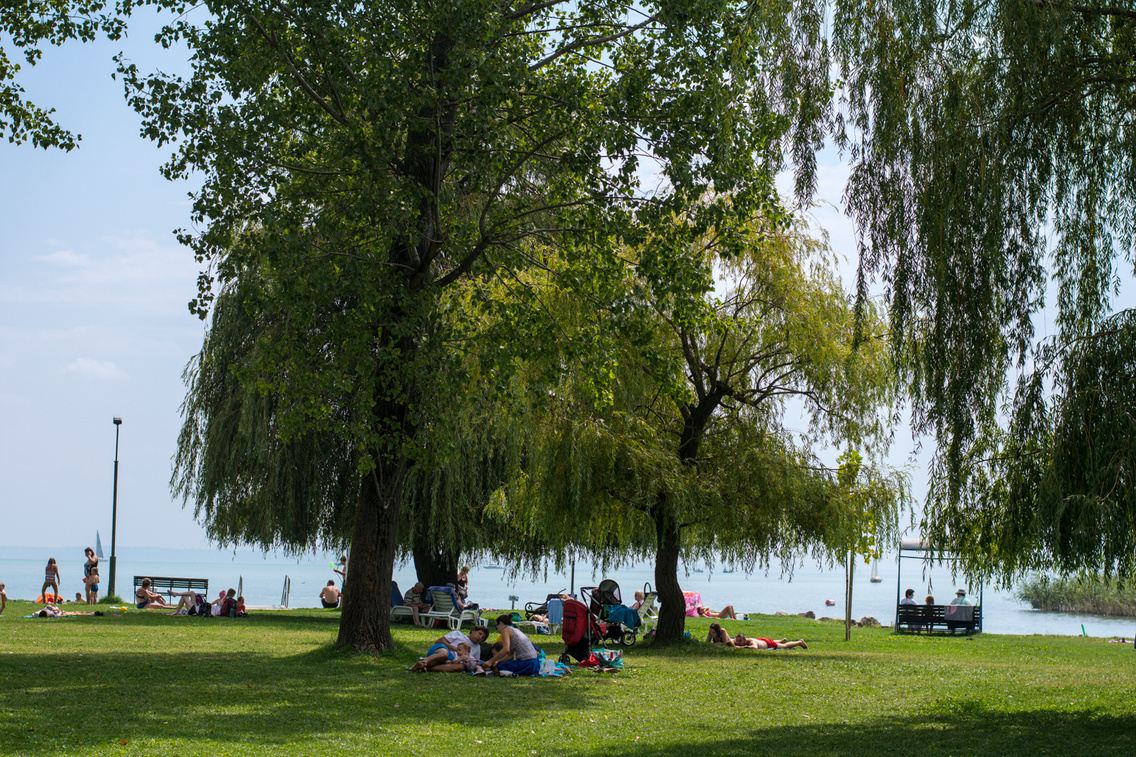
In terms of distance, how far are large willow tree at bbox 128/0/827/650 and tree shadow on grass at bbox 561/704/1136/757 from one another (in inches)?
238

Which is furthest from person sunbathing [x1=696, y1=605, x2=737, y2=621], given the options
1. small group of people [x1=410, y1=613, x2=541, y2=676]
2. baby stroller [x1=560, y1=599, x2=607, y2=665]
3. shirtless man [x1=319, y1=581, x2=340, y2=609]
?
small group of people [x1=410, y1=613, x2=541, y2=676]

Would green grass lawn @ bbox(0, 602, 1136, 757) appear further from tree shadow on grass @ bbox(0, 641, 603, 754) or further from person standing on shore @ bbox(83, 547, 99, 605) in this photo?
person standing on shore @ bbox(83, 547, 99, 605)

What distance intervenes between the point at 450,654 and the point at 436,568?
1203cm

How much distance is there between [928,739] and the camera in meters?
8.60

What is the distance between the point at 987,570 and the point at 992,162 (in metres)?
3.91

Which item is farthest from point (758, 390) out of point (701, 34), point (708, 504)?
point (701, 34)

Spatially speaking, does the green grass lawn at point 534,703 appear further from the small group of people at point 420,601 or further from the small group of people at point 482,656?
the small group of people at point 420,601

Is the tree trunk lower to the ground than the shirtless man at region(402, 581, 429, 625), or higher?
higher

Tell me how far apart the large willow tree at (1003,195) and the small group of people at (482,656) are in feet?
19.6

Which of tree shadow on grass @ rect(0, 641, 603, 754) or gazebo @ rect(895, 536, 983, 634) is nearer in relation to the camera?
tree shadow on grass @ rect(0, 641, 603, 754)

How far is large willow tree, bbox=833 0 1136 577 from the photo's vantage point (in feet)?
28.7

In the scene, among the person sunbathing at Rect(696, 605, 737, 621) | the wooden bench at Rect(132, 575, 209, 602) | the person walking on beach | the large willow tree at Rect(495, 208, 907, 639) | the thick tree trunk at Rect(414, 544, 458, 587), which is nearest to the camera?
the large willow tree at Rect(495, 208, 907, 639)

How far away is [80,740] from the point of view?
7.21 metres

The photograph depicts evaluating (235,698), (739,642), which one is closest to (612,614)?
(739,642)
